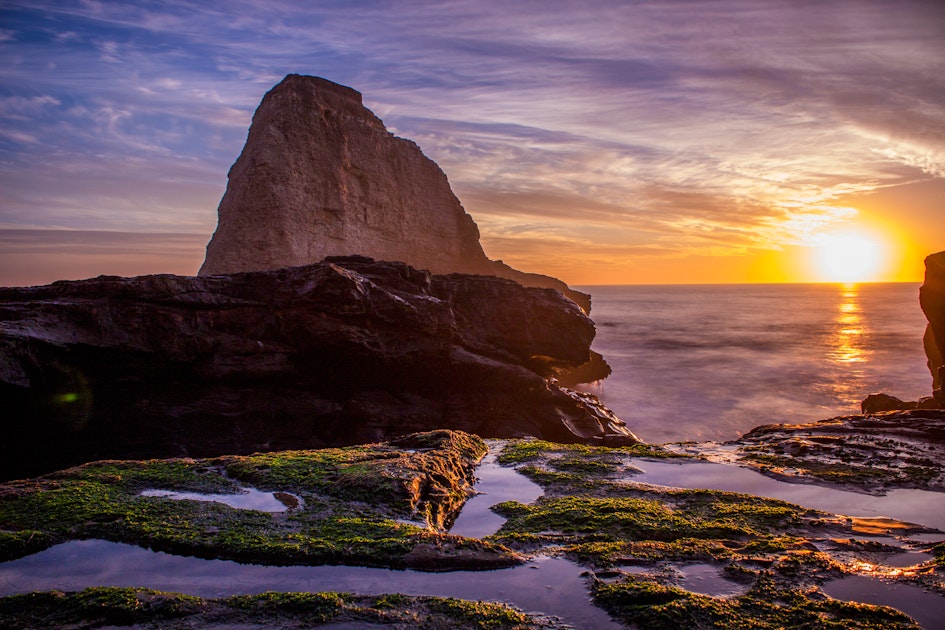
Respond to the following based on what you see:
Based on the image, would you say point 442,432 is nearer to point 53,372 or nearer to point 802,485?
point 802,485

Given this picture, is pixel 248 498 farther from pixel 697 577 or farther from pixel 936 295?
pixel 936 295

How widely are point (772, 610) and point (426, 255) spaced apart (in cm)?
5916

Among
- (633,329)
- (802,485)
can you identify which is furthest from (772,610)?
(633,329)

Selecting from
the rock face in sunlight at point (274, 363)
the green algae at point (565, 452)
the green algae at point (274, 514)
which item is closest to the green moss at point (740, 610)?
the green algae at point (274, 514)

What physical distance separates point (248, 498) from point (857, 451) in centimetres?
1216

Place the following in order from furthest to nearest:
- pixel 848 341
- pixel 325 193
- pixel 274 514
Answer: pixel 848 341 < pixel 325 193 < pixel 274 514

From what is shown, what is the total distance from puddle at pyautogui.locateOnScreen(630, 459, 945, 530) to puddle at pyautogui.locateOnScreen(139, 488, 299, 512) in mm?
5909

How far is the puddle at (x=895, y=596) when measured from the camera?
4.94 meters

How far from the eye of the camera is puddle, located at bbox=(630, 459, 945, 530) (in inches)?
Result: 314

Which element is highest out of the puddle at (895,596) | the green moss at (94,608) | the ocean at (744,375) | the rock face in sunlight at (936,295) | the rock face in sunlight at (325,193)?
the rock face in sunlight at (325,193)

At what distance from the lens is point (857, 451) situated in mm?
11648

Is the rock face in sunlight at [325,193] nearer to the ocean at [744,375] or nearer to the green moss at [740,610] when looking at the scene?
the ocean at [744,375]

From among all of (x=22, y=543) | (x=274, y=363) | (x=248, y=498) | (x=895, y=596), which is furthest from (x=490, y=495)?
(x=274, y=363)

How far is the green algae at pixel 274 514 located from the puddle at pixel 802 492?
3.78m
